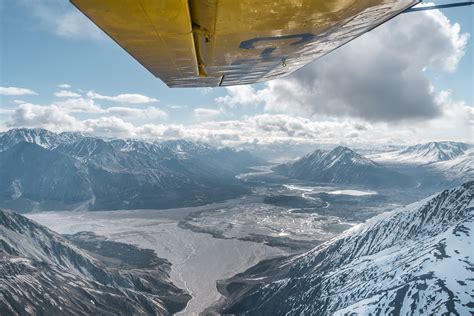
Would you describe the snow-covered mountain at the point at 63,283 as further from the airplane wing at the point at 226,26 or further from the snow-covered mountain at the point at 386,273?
the airplane wing at the point at 226,26

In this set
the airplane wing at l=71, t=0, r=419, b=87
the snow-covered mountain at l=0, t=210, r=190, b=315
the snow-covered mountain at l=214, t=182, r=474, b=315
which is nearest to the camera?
the airplane wing at l=71, t=0, r=419, b=87

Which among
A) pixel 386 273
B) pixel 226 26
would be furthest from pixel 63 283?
pixel 226 26

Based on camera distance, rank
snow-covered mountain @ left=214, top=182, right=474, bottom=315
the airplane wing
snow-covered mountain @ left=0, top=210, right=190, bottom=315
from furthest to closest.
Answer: snow-covered mountain @ left=0, top=210, right=190, bottom=315
snow-covered mountain @ left=214, top=182, right=474, bottom=315
the airplane wing

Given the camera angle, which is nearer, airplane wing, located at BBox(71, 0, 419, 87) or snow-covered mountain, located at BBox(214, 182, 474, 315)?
airplane wing, located at BBox(71, 0, 419, 87)

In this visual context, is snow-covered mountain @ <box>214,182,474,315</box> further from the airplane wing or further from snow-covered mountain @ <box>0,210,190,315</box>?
the airplane wing

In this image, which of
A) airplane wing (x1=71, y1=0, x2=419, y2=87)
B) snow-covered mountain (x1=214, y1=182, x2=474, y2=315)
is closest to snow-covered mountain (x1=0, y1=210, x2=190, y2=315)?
snow-covered mountain (x1=214, y1=182, x2=474, y2=315)

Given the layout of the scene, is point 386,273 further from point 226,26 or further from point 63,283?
point 226,26

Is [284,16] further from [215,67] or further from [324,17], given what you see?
[215,67]
